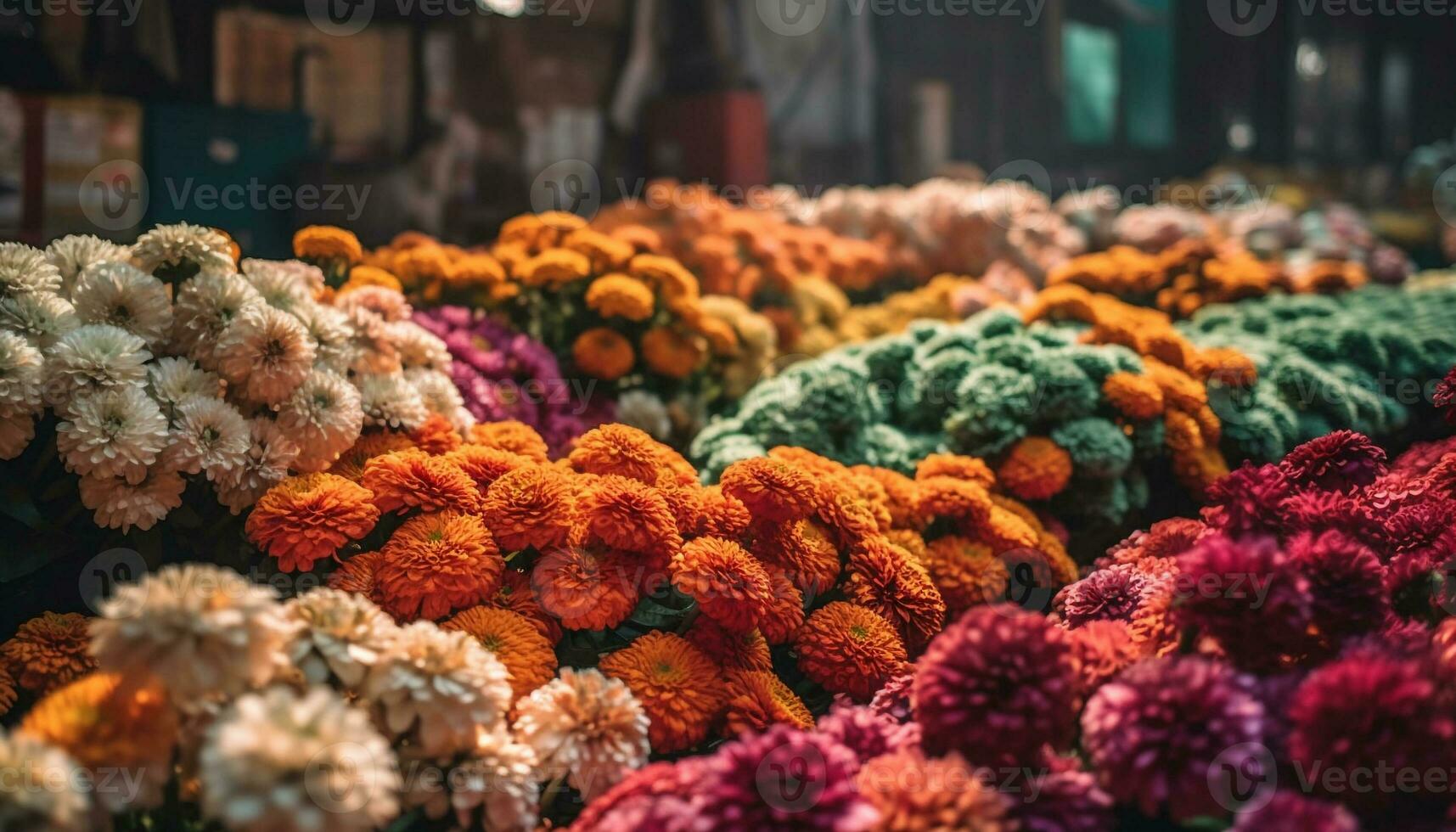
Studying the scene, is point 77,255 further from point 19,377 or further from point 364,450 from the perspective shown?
point 364,450

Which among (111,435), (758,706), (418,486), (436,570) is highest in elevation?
(111,435)

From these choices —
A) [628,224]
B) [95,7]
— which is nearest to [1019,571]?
[628,224]

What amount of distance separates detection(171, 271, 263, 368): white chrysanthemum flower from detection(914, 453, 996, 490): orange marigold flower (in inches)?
55.3

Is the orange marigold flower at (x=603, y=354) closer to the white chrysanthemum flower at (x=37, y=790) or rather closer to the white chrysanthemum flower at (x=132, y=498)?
the white chrysanthemum flower at (x=132, y=498)

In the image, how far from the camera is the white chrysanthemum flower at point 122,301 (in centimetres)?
192

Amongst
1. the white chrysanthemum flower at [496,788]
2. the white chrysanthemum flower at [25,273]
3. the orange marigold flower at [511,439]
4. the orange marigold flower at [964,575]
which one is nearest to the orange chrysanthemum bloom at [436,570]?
the white chrysanthemum flower at [496,788]

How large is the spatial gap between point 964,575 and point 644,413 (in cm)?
109

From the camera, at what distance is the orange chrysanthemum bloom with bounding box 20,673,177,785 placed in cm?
120

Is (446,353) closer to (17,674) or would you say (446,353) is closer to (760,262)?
(17,674)

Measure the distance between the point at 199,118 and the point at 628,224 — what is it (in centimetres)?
176

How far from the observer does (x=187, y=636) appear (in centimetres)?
118

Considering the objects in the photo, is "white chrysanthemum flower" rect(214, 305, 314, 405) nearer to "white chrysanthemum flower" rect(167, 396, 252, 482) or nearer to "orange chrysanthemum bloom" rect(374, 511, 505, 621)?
"white chrysanthemum flower" rect(167, 396, 252, 482)

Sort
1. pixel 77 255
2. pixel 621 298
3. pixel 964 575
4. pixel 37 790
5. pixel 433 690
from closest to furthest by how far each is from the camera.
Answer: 1. pixel 37 790
2. pixel 433 690
3. pixel 77 255
4. pixel 964 575
5. pixel 621 298

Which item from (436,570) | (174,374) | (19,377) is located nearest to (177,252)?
(174,374)
